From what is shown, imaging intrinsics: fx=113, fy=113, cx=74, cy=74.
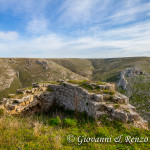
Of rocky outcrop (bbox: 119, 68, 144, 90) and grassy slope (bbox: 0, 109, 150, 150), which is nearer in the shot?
grassy slope (bbox: 0, 109, 150, 150)

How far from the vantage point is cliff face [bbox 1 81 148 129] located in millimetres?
5718

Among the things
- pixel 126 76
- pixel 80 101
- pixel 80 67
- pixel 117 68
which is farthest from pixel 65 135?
pixel 80 67

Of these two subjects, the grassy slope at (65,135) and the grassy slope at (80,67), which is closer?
the grassy slope at (65,135)

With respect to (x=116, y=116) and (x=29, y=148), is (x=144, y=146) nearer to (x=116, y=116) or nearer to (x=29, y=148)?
(x=116, y=116)

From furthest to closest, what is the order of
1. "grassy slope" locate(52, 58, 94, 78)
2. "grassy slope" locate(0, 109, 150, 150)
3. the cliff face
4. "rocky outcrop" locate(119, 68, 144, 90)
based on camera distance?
"grassy slope" locate(52, 58, 94, 78)
"rocky outcrop" locate(119, 68, 144, 90)
the cliff face
"grassy slope" locate(0, 109, 150, 150)

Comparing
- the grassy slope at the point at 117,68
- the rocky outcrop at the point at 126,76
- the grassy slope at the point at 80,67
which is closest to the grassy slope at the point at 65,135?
the rocky outcrop at the point at 126,76

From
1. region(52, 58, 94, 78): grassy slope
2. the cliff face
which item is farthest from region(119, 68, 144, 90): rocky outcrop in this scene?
region(52, 58, 94, 78): grassy slope

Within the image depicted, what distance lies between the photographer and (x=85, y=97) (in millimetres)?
8266

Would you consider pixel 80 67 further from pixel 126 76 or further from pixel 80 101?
pixel 80 101

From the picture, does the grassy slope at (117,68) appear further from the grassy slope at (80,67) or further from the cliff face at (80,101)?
the cliff face at (80,101)

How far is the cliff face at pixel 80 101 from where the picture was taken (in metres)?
5.72

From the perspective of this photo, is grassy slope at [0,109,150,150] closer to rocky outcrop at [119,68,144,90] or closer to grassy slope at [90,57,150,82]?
rocky outcrop at [119,68,144,90]

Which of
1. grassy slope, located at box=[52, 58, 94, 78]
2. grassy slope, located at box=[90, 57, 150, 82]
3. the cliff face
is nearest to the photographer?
the cliff face

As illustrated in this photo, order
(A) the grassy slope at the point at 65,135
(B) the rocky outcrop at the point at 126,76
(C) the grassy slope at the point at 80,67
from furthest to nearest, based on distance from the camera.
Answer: (C) the grassy slope at the point at 80,67
(B) the rocky outcrop at the point at 126,76
(A) the grassy slope at the point at 65,135
